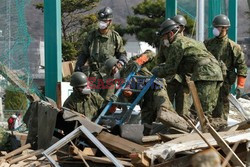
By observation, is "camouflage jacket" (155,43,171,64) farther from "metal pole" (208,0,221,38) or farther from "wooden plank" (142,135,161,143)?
"metal pole" (208,0,221,38)

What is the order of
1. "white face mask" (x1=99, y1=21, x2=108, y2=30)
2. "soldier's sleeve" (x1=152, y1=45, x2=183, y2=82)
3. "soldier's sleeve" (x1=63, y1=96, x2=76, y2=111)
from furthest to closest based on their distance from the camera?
1. "white face mask" (x1=99, y1=21, x2=108, y2=30)
2. "soldier's sleeve" (x1=63, y1=96, x2=76, y2=111)
3. "soldier's sleeve" (x1=152, y1=45, x2=183, y2=82)

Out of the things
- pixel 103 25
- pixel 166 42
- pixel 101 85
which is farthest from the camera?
pixel 103 25

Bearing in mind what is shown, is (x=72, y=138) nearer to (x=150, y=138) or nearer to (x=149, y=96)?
(x=150, y=138)

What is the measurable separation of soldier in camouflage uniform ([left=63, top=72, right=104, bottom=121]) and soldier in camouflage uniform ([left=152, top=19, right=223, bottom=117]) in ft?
3.28

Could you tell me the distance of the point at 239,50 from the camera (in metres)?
12.8

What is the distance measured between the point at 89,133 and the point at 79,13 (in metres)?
28.8

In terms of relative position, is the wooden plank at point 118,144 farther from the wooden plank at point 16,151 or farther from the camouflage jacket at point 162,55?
the camouflage jacket at point 162,55

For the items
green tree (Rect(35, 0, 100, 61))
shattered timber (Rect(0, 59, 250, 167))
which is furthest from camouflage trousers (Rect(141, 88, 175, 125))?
green tree (Rect(35, 0, 100, 61))

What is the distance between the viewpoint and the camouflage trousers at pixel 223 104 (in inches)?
486

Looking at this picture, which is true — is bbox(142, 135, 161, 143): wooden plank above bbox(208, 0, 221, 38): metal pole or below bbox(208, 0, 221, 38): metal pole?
below

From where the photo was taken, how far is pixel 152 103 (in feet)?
36.7

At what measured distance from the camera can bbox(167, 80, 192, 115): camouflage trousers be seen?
12.1 metres

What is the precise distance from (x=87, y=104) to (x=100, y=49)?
87.8 inches

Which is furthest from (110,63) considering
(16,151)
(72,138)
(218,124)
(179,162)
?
(179,162)
